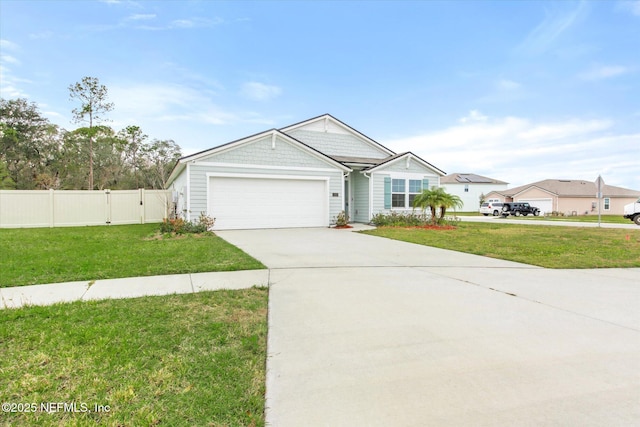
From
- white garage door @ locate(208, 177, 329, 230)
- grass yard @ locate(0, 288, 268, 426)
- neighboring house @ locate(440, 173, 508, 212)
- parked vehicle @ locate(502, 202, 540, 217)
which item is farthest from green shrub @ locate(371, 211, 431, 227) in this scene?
neighboring house @ locate(440, 173, 508, 212)

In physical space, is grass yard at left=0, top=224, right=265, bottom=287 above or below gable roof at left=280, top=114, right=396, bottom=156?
below

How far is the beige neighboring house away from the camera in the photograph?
39406mm

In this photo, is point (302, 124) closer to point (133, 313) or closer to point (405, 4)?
point (405, 4)

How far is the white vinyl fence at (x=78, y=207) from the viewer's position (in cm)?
1548

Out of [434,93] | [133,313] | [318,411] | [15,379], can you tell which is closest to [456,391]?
[318,411]

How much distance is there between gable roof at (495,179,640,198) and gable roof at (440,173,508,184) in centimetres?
339

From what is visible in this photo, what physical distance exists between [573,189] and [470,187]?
1172cm

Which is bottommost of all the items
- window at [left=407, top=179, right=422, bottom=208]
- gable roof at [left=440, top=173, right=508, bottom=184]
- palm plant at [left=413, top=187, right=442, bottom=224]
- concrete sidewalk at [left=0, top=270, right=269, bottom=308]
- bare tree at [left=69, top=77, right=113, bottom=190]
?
concrete sidewalk at [left=0, top=270, right=269, bottom=308]

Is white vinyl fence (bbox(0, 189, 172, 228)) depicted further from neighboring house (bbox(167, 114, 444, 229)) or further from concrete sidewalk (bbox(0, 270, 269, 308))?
concrete sidewalk (bbox(0, 270, 269, 308))

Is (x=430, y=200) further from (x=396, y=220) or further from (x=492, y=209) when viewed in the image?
(x=492, y=209)

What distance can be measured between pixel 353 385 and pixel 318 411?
40 centimetres

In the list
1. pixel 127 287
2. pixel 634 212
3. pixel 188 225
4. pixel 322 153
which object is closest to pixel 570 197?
pixel 634 212

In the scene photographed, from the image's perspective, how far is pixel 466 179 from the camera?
154 feet

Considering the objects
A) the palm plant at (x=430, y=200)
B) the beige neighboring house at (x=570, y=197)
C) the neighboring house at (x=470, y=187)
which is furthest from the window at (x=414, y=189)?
the beige neighboring house at (x=570, y=197)
